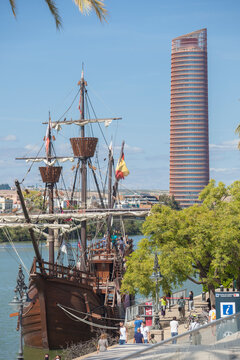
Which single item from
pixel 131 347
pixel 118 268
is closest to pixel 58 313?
pixel 118 268

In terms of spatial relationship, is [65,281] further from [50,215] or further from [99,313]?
[50,215]

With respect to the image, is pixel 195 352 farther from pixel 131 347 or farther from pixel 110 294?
pixel 110 294

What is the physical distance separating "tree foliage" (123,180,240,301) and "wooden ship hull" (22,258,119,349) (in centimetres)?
347

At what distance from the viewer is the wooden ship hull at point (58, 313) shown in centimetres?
3497

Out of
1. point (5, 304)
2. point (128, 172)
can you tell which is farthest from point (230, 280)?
point (5, 304)

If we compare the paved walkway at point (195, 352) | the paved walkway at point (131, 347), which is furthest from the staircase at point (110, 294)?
the paved walkway at point (195, 352)

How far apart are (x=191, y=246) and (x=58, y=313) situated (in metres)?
8.49

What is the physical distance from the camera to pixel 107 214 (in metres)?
46.5

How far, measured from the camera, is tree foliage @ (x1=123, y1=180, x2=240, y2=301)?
3194cm

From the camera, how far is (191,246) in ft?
108

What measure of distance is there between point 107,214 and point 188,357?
120ft

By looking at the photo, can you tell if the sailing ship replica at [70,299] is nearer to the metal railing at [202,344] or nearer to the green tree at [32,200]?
the green tree at [32,200]

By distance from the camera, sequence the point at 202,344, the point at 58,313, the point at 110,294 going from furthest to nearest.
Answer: the point at 110,294, the point at 58,313, the point at 202,344

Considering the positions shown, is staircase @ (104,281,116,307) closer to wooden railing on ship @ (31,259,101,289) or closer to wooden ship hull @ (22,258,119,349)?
wooden railing on ship @ (31,259,101,289)
